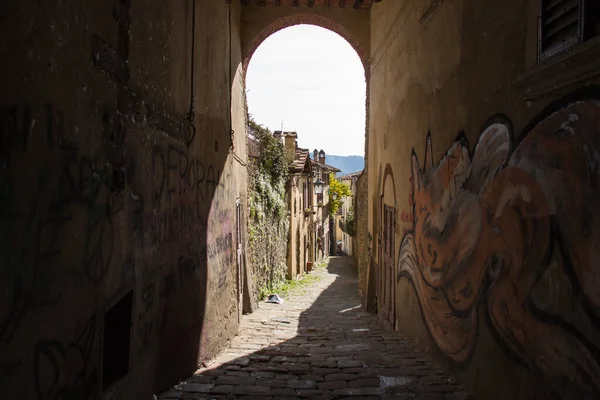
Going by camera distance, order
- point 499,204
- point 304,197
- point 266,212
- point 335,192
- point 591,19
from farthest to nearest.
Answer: point 335,192 → point 304,197 → point 266,212 → point 499,204 → point 591,19

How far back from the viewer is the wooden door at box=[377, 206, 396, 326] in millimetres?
8781

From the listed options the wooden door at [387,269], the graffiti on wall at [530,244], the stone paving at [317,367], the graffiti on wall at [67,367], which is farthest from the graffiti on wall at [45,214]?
the wooden door at [387,269]

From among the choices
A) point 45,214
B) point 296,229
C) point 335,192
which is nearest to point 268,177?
point 296,229

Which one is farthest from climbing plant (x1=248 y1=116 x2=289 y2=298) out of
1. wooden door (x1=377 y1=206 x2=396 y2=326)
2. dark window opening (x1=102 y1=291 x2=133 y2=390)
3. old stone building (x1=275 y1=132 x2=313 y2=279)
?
dark window opening (x1=102 y1=291 x2=133 y2=390)

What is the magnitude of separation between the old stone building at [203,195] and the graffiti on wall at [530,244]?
0.06ft

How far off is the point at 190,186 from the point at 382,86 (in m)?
5.32

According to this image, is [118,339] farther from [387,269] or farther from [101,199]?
[387,269]

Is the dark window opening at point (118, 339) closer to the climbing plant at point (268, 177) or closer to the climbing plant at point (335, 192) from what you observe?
the climbing plant at point (268, 177)

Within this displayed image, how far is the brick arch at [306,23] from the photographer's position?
434 inches

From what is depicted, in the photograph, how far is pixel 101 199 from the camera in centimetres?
311

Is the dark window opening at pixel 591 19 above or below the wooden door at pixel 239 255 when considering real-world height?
above

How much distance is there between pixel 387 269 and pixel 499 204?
553cm

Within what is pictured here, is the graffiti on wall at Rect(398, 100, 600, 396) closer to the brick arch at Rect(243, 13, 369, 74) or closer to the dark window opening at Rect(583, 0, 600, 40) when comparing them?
the dark window opening at Rect(583, 0, 600, 40)

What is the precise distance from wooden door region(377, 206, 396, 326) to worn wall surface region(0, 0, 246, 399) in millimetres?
3697
